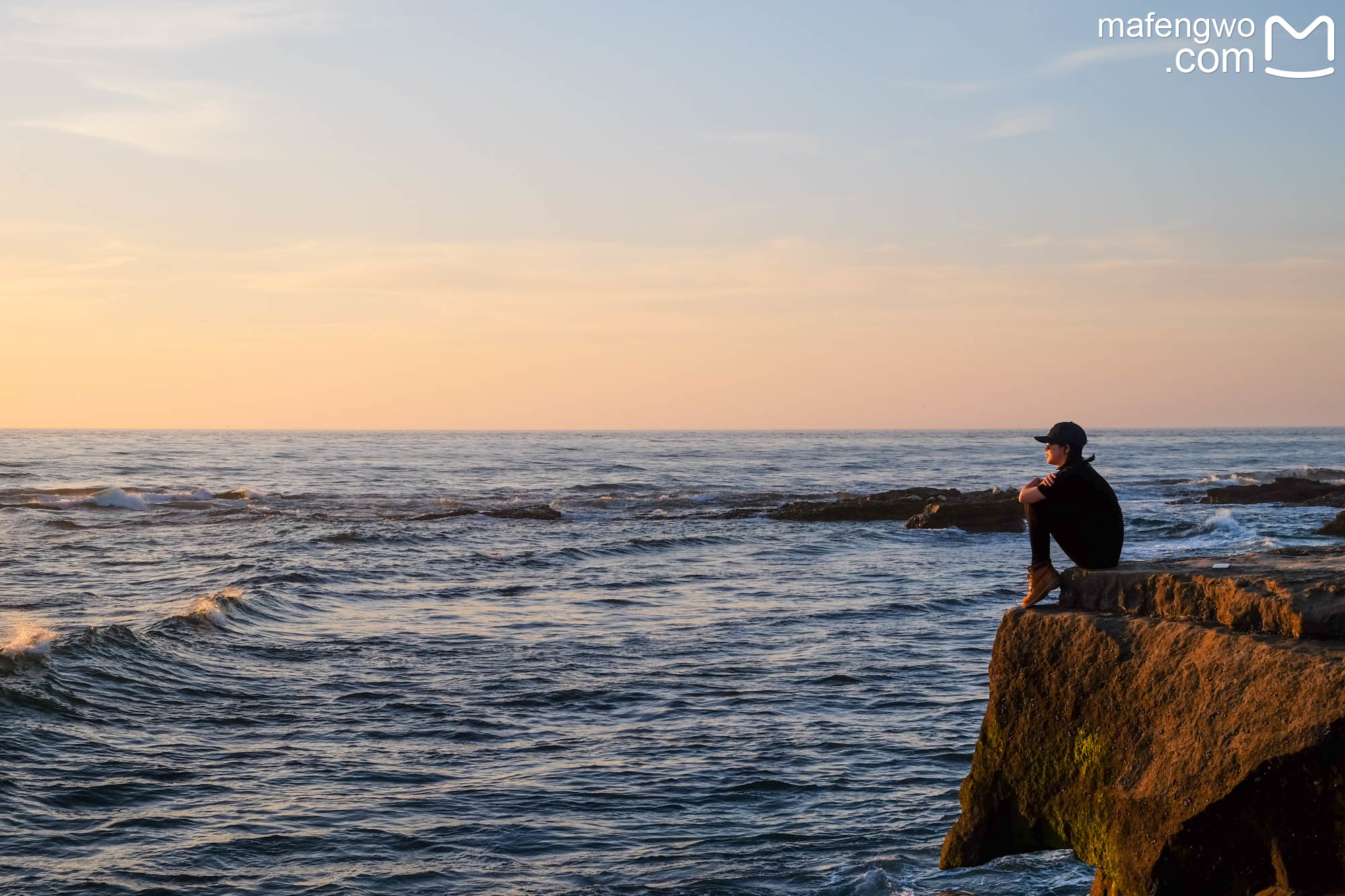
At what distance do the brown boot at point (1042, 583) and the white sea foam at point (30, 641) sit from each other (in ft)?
32.8

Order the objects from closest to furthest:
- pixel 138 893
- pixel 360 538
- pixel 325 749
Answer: pixel 138 893, pixel 325 749, pixel 360 538

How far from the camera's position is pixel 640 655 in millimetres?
12125

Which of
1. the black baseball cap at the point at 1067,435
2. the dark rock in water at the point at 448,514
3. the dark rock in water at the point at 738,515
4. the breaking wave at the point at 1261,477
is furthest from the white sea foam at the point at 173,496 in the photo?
the breaking wave at the point at 1261,477

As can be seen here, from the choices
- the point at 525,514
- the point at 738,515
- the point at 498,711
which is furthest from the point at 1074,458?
the point at 525,514

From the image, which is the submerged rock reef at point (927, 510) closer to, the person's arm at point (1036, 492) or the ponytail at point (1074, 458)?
the ponytail at point (1074, 458)

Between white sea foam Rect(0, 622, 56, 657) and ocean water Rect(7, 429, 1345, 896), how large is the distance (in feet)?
0.22

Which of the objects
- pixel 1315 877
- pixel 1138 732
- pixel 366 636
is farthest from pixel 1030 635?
pixel 366 636

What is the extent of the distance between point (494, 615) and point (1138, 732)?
11238 mm

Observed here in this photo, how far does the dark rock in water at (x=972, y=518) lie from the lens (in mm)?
27438

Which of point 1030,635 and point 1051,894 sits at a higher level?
point 1030,635

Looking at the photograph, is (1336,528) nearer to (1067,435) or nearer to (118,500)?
(1067,435)

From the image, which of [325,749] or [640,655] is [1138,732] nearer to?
[325,749]

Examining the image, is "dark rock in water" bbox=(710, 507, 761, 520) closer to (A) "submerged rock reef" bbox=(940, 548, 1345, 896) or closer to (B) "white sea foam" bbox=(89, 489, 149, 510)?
(B) "white sea foam" bbox=(89, 489, 149, 510)

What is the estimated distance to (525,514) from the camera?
103 ft
